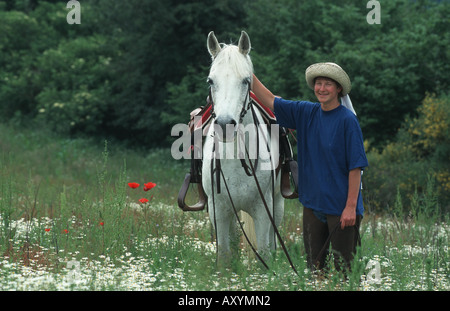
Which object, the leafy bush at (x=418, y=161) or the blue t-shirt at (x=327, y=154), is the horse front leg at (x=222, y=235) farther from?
the leafy bush at (x=418, y=161)

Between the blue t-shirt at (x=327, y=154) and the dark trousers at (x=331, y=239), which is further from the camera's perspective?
the dark trousers at (x=331, y=239)

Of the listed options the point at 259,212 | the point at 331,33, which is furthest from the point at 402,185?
the point at 259,212

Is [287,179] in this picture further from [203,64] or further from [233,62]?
[203,64]

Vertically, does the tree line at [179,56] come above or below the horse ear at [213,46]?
above

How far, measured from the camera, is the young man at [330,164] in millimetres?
→ 4508

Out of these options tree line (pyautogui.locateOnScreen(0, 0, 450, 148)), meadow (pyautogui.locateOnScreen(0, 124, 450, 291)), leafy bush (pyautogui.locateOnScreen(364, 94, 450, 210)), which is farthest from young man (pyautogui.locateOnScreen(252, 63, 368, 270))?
tree line (pyautogui.locateOnScreen(0, 0, 450, 148))

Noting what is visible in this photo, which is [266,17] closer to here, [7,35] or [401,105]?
[401,105]

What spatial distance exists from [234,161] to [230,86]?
34.1 inches

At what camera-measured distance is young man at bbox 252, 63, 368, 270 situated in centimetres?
451

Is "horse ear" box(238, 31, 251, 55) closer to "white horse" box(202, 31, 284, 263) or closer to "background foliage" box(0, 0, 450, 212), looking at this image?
"white horse" box(202, 31, 284, 263)

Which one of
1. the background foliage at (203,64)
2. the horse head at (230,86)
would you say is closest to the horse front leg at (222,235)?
the horse head at (230,86)

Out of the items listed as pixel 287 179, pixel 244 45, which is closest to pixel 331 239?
pixel 287 179
